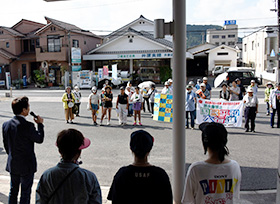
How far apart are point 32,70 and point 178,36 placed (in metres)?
39.4

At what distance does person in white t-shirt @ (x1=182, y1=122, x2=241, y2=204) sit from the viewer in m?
2.59

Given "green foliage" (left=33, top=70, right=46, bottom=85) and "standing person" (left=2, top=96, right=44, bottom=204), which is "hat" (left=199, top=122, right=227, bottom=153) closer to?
"standing person" (left=2, top=96, right=44, bottom=204)

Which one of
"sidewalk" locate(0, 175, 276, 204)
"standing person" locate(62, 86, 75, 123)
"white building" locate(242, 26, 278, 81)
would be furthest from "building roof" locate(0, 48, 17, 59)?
"sidewalk" locate(0, 175, 276, 204)

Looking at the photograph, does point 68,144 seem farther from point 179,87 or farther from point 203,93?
point 203,93

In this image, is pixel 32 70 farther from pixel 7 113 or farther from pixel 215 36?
pixel 215 36

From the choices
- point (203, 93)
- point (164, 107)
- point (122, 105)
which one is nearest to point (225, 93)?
point (203, 93)

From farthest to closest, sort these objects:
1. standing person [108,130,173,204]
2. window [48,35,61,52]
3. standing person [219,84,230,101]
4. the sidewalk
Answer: window [48,35,61,52] < standing person [219,84,230,101] < the sidewalk < standing person [108,130,173,204]

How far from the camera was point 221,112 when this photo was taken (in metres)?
11.0

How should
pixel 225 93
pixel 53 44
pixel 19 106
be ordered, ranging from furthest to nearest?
pixel 53 44, pixel 225 93, pixel 19 106

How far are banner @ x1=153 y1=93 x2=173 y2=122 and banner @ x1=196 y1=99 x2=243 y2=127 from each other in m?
1.36

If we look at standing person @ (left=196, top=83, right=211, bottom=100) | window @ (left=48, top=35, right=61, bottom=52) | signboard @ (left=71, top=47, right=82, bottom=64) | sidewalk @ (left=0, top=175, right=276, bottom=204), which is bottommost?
sidewalk @ (left=0, top=175, right=276, bottom=204)

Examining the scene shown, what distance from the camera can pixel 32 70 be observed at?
4009cm

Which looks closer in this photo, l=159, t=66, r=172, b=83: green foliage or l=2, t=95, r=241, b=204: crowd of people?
l=2, t=95, r=241, b=204: crowd of people

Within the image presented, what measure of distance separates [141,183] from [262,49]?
137ft
